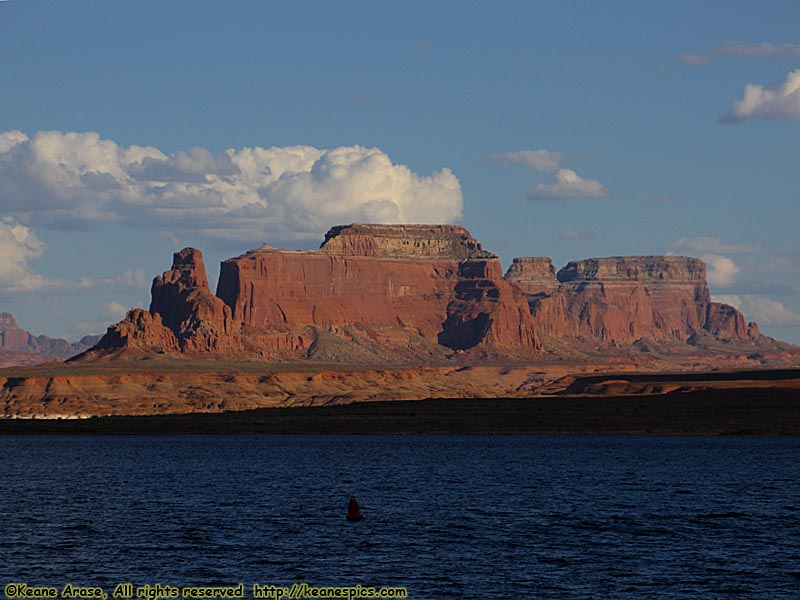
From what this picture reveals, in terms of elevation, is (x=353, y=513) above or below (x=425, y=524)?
above

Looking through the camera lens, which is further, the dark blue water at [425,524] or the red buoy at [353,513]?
the red buoy at [353,513]

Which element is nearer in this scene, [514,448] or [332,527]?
[332,527]

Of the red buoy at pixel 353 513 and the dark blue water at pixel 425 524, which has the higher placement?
the red buoy at pixel 353 513

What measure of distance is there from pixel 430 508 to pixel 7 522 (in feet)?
100

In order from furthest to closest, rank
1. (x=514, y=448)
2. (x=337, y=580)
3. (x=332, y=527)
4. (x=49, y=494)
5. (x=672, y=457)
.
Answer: (x=514, y=448) < (x=672, y=457) < (x=49, y=494) < (x=332, y=527) < (x=337, y=580)

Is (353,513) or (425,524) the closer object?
(425,524)

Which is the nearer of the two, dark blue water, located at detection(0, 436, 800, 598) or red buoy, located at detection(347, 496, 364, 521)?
dark blue water, located at detection(0, 436, 800, 598)

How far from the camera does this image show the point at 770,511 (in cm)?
9588

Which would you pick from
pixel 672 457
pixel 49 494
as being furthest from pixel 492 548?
pixel 672 457

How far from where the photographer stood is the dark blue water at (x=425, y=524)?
66.2 metres

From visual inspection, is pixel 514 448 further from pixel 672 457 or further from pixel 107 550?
pixel 107 550

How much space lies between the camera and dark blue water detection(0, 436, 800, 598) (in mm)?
66250

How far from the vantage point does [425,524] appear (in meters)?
87.6

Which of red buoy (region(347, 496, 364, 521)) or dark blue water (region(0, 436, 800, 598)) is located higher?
red buoy (region(347, 496, 364, 521))
